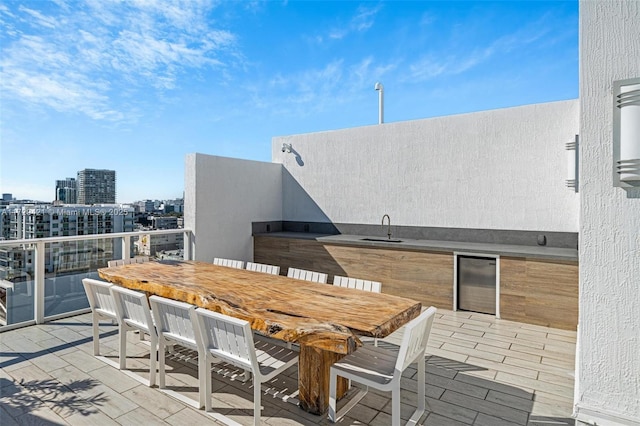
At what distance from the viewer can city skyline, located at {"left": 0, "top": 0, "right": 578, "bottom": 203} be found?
16.5 ft

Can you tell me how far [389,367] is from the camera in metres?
2.02

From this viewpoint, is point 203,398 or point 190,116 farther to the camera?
point 190,116

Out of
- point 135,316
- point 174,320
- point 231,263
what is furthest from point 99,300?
point 231,263

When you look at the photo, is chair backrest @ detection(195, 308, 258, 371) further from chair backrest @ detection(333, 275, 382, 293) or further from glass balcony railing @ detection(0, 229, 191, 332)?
glass balcony railing @ detection(0, 229, 191, 332)

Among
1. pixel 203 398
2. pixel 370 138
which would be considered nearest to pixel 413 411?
pixel 203 398

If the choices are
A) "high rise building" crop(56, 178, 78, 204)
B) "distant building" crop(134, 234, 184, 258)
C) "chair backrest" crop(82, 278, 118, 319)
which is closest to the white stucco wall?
"chair backrest" crop(82, 278, 118, 319)

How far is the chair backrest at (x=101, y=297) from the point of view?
2.79m

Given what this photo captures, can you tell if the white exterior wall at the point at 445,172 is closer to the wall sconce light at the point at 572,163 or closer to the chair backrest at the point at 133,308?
the wall sconce light at the point at 572,163

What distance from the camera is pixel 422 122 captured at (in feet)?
17.0

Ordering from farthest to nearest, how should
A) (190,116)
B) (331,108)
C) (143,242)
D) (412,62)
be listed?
(190,116) < (331,108) < (412,62) < (143,242)

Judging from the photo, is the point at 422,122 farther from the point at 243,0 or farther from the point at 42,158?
the point at 42,158

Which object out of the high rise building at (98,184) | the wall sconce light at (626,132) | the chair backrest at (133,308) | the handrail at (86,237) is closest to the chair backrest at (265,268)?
the chair backrest at (133,308)

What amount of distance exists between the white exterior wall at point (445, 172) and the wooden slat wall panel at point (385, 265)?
847 mm

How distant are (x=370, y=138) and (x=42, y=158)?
10587 mm
